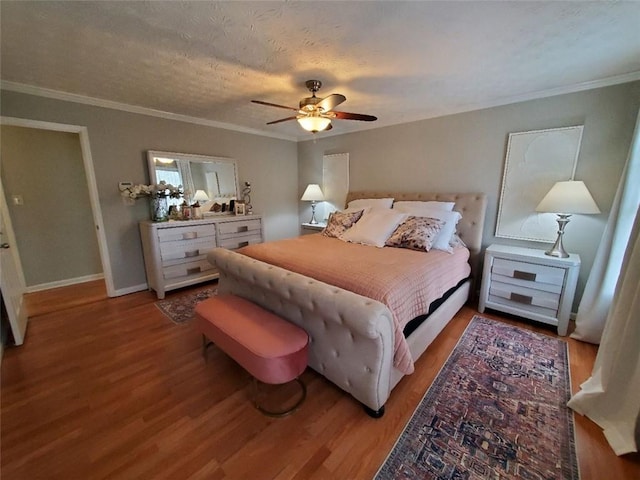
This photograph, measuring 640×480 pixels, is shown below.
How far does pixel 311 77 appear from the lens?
7.22 feet

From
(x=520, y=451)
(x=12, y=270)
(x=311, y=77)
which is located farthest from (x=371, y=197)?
(x=12, y=270)

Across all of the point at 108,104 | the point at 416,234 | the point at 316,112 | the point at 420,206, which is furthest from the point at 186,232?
the point at 420,206

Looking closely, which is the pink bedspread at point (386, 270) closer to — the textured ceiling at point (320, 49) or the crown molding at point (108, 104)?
the textured ceiling at point (320, 49)

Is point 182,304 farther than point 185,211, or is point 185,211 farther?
point 185,211

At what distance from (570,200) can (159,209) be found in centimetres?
435

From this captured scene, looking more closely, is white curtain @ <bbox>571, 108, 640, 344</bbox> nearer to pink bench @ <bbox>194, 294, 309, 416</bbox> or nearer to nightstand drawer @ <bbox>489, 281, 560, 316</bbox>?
nightstand drawer @ <bbox>489, 281, 560, 316</bbox>

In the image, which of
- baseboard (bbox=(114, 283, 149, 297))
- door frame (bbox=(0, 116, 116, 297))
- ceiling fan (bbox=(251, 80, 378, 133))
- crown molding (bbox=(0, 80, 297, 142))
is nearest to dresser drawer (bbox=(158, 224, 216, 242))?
door frame (bbox=(0, 116, 116, 297))

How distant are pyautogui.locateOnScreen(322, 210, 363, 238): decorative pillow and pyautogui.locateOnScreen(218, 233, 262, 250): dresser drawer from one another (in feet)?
4.30

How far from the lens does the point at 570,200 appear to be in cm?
221

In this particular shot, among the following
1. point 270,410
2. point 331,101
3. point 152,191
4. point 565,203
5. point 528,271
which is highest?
point 331,101

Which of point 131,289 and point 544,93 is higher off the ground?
point 544,93

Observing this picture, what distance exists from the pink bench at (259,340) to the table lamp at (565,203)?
246 centimetres

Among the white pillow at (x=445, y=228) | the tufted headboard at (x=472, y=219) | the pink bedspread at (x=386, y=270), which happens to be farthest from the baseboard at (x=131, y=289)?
the tufted headboard at (x=472, y=219)

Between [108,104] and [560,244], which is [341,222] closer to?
[560,244]
